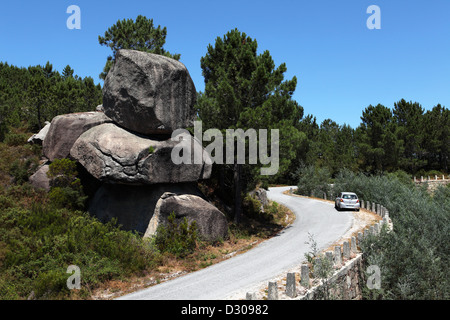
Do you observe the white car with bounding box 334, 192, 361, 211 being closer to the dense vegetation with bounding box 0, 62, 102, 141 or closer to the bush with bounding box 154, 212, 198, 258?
the bush with bounding box 154, 212, 198, 258

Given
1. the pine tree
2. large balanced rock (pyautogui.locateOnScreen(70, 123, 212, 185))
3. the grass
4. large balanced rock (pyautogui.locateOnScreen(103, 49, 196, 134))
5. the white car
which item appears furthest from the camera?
the white car

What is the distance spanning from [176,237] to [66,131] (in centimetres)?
1014

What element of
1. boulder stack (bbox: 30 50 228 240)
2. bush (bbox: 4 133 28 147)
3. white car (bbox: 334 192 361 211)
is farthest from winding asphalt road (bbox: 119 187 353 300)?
bush (bbox: 4 133 28 147)

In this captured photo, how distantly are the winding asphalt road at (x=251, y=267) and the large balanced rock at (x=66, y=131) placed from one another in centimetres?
1166

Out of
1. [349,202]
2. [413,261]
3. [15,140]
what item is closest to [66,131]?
[15,140]

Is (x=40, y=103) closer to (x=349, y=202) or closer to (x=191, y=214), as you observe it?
(x=191, y=214)

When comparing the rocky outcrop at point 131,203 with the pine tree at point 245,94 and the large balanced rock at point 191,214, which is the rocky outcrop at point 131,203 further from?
the pine tree at point 245,94

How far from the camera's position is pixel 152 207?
1748cm

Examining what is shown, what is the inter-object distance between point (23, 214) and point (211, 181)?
40.9 ft

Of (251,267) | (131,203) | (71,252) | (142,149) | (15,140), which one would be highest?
(15,140)

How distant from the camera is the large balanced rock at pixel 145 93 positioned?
17.9 m

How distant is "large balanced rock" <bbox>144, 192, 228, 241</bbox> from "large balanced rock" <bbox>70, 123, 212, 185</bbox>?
45.0 inches

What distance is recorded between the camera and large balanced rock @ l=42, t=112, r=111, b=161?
19.6m
